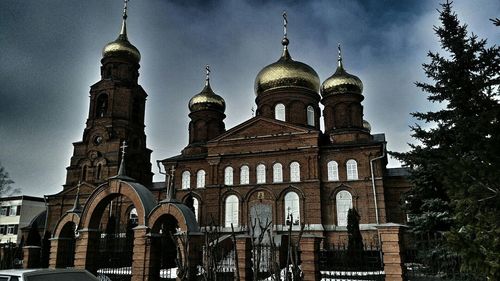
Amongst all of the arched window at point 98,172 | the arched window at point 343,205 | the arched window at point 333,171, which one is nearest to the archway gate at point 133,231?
the arched window at point 343,205

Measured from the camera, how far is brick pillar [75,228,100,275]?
13.2 meters

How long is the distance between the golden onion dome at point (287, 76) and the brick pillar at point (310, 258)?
65.6 ft

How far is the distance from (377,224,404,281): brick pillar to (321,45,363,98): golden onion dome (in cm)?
2007

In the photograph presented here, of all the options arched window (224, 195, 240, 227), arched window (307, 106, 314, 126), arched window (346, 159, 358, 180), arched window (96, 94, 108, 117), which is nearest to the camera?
arched window (346, 159, 358, 180)

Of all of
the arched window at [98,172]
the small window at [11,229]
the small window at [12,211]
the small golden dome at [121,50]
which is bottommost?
the small window at [11,229]

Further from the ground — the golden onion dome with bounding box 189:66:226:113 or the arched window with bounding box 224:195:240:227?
the golden onion dome with bounding box 189:66:226:113

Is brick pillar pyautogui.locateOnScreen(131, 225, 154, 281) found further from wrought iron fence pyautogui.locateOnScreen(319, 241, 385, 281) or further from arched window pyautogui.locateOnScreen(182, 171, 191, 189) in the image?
arched window pyautogui.locateOnScreen(182, 171, 191, 189)

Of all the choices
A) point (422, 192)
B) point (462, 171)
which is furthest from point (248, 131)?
point (462, 171)

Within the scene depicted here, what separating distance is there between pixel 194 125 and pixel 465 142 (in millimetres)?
24024

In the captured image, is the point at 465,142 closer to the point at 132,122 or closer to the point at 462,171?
the point at 462,171

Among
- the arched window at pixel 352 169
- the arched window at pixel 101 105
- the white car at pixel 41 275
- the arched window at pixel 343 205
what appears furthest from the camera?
the arched window at pixel 101 105

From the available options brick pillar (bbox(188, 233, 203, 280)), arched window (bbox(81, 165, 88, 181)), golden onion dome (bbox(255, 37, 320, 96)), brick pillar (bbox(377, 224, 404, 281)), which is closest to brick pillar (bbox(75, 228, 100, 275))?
brick pillar (bbox(188, 233, 203, 280))

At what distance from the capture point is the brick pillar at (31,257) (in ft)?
47.6

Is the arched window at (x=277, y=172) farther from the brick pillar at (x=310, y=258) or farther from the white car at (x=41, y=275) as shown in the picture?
the white car at (x=41, y=275)
